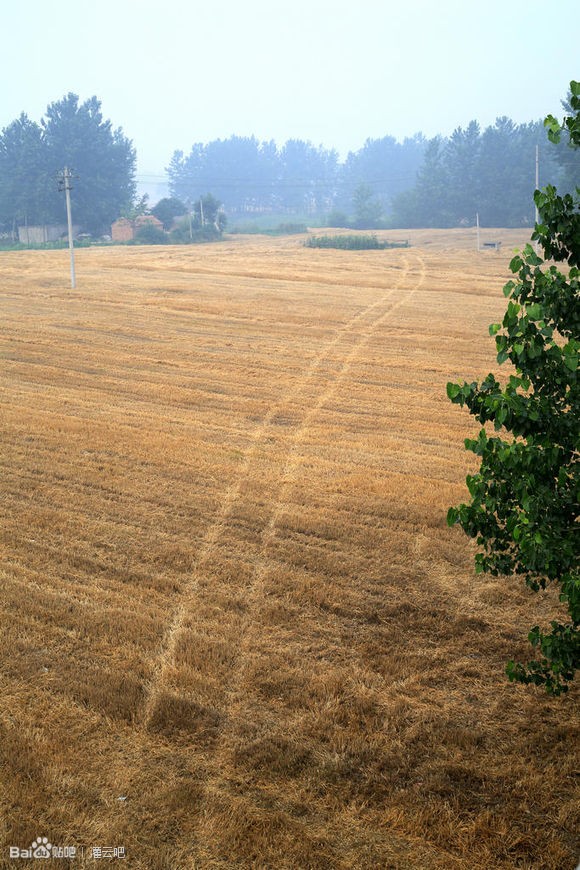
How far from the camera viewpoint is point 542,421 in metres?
4.93

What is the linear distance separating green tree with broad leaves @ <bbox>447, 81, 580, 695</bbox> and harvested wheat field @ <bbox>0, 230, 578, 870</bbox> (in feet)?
4.85

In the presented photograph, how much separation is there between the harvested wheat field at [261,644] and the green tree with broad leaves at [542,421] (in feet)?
4.85

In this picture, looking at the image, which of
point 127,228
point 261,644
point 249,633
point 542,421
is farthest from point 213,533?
point 127,228

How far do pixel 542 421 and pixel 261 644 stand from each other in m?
3.93

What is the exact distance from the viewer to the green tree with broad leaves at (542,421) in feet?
15.7

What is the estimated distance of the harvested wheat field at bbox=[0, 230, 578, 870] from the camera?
5492mm

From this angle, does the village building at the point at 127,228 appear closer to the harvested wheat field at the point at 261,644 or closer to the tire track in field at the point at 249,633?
the harvested wheat field at the point at 261,644

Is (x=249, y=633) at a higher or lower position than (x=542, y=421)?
lower
